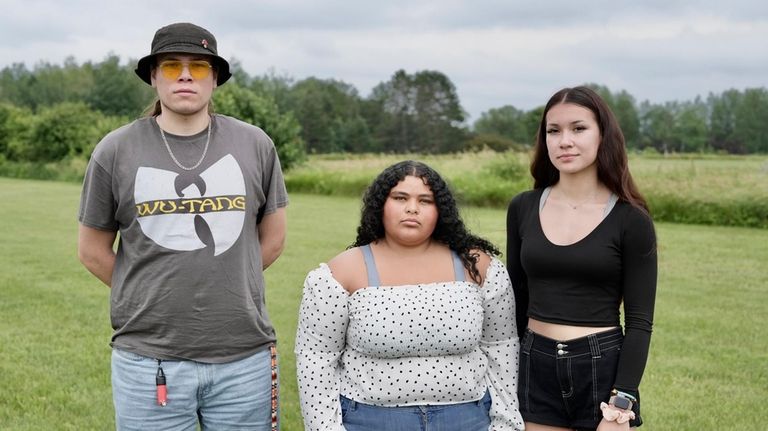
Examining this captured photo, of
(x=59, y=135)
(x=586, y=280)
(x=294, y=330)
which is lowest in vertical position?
(x=294, y=330)

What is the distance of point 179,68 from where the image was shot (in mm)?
2801

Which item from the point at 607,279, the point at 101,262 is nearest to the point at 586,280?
the point at 607,279

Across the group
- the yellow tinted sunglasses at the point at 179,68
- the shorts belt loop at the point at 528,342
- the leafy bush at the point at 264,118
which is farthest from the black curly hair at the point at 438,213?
the leafy bush at the point at 264,118

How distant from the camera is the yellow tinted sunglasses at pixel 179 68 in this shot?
279 cm

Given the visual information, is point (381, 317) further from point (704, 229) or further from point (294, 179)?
point (294, 179)

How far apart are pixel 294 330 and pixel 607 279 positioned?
5061mm

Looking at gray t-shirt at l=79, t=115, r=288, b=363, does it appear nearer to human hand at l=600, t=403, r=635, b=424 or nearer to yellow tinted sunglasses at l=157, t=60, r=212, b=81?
yellow tinted sunglasses at l=157, t=60, r=212, b=81

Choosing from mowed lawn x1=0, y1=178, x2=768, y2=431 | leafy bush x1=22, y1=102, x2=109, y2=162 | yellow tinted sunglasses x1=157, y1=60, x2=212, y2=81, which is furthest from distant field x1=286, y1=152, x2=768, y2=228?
leafy bush x1=22, y1=102, x2=109, y2=162

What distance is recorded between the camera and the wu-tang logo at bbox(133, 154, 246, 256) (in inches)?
106

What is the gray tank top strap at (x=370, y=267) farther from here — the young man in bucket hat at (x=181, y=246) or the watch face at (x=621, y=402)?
the watch face at (x=621, y=402)

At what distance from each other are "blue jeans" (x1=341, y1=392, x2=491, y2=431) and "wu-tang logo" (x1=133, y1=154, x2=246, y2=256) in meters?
0.72

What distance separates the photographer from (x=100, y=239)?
2.91 metres

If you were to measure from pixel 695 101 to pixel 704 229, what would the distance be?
64.8 metres

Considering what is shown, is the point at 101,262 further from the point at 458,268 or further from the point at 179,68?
the point at 458,268
